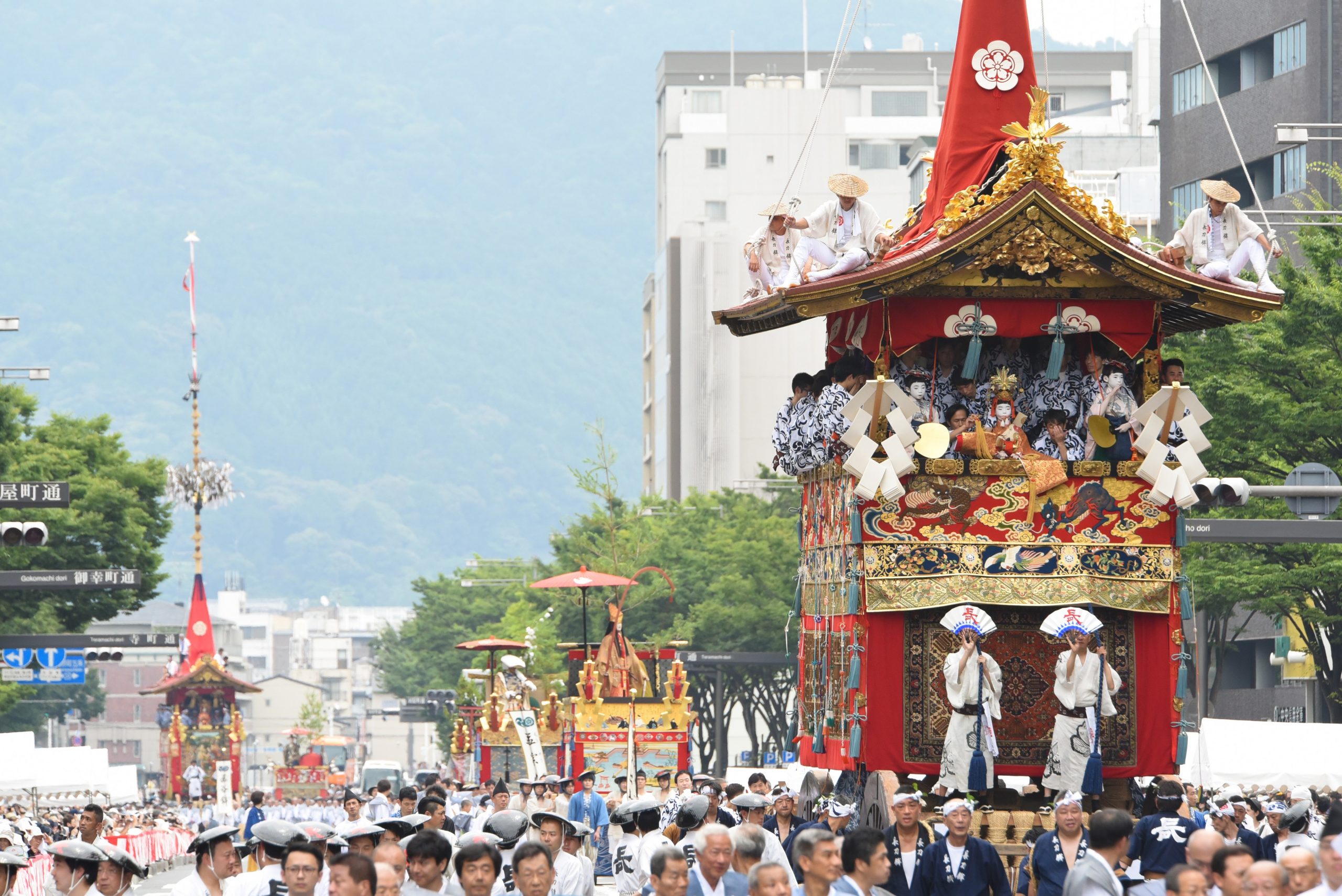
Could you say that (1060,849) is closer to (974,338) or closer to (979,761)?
(979,761)

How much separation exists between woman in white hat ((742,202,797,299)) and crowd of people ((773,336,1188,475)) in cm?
114

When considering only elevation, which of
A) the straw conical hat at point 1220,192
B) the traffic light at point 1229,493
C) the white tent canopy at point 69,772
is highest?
the straw conical hat at point 1220,192

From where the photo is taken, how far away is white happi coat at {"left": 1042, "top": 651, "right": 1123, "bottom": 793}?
18109 millimetres

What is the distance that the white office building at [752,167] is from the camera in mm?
109625

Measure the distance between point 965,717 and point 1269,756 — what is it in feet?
42.7

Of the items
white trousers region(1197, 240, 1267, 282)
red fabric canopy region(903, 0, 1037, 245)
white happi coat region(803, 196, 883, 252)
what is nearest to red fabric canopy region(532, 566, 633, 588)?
white happi coat region(803, 196, 883, 252)

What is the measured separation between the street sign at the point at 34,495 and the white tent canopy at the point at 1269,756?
1799 centimetres

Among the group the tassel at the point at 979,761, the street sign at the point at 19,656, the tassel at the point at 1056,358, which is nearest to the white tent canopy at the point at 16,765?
the street sign at the point at 19,656

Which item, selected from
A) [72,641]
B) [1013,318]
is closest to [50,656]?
[72,641]

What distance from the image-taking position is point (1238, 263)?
1895 centimetres

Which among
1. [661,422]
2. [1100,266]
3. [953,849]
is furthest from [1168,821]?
[661,422]

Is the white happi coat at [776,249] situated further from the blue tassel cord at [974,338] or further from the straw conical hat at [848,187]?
the blue tassel cord at [974,338]

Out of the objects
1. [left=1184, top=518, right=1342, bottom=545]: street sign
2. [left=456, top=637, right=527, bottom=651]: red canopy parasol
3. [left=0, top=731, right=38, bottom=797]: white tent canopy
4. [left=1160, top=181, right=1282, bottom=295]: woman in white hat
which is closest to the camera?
[left=1160, top=181, right=1282, bottom=295]: woman in white hat

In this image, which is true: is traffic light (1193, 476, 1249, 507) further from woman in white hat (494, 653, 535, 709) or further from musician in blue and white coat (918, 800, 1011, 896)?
woman in white hat (494, 653, 535, 709)
